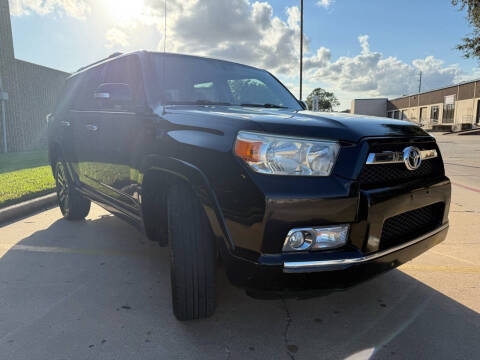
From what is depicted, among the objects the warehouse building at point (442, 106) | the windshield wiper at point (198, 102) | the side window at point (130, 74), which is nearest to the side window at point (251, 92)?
the windshield wiper at point (198, 102)

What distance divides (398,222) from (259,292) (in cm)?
89

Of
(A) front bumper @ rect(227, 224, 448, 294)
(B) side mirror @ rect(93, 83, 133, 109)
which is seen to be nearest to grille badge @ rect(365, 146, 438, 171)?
(A) front bumper @ rect(227, 224, 448, 294)

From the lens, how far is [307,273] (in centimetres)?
175

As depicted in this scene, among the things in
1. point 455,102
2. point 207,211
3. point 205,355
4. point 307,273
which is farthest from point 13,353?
point 455,102

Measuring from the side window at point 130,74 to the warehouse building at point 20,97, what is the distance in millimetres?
12887

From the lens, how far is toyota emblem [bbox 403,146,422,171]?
6.81 feet

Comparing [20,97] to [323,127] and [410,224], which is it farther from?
[410,224]

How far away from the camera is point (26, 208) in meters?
5.14

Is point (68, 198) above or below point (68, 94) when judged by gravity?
below

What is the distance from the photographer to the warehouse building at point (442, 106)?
138 ft

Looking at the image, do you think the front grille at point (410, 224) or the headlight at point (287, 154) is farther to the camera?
the front grille at point (410, 224)

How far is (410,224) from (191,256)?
1.32 m

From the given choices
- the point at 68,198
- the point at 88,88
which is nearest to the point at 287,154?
the point at 88,88

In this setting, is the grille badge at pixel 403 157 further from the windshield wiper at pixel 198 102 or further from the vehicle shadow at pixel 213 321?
the windshield wiper at pixel 198 102
